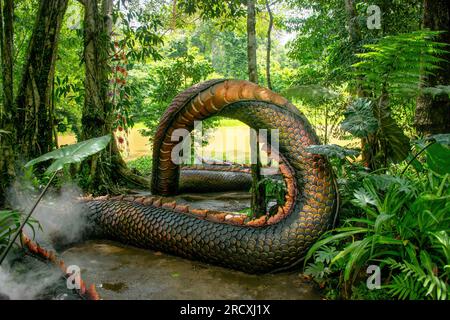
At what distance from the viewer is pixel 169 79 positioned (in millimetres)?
8242

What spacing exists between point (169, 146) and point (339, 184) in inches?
81.8

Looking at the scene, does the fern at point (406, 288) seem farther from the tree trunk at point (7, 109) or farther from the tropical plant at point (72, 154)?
the tree trunk at point (7, 109)

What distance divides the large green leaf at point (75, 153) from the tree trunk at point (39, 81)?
239 cm

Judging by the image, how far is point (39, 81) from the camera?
474cm

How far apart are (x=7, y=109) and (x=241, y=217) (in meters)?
2.86

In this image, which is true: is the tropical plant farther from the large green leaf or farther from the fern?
the fern

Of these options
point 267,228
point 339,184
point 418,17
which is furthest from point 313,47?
point 267,228

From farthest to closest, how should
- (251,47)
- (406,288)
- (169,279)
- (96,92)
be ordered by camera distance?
(96,92) → (251,47) → (169,279) → (406,288)

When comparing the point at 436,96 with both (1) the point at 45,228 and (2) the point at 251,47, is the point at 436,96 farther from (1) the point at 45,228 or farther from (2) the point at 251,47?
(1) the point at 45,228

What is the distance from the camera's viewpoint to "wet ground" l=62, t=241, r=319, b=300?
2793 mm

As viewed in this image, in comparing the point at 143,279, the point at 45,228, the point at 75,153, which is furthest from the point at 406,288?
the point at 45,228

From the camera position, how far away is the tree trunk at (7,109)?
3809mm

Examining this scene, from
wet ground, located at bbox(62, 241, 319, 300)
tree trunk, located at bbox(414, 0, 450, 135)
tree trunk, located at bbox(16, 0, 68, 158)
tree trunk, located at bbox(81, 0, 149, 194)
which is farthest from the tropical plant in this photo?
tree trunk, located at bbox(414, 0, 450, 135)

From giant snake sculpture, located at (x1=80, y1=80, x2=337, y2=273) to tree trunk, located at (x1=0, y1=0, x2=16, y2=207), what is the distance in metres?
0.81
